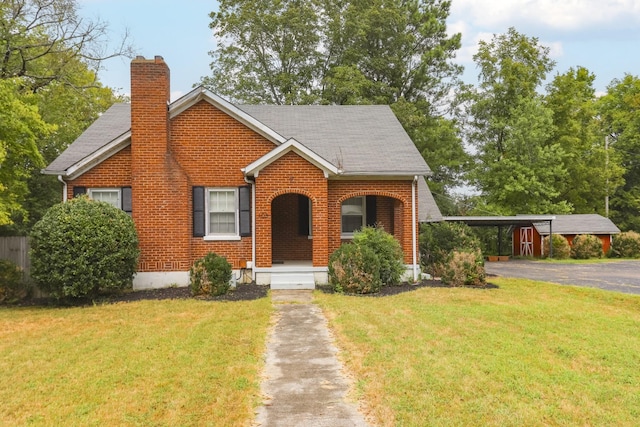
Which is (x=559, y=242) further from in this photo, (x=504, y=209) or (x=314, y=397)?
(x=314, y=397)

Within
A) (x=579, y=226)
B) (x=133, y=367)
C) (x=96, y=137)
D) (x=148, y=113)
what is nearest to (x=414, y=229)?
(x=148, y=113)

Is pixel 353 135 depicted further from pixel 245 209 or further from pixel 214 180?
pixel 214 180

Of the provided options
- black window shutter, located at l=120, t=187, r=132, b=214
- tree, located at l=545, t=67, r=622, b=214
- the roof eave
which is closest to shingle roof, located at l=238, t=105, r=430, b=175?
the roof eave

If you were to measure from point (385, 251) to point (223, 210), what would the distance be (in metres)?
4.83

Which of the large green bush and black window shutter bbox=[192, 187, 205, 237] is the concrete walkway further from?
black window shutter bbox=[192, 187, 205, 237]

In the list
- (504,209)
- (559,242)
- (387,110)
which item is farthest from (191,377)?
(504,209)

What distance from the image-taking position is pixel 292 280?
1322 cm

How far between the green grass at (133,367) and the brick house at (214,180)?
3239mm

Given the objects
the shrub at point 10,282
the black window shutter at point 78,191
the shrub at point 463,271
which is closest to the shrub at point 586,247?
the shrub at point 463,271

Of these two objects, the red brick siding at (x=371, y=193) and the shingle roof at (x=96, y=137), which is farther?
the red brick siding at (x=371, y=193)

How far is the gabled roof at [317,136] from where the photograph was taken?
44.1 ft

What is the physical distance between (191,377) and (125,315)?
4851mm

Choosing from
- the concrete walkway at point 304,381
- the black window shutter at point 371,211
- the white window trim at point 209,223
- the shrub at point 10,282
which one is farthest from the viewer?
the black window shutter at point 371,211

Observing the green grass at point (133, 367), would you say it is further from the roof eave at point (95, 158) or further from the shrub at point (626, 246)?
the shrub at point (626, 246)
